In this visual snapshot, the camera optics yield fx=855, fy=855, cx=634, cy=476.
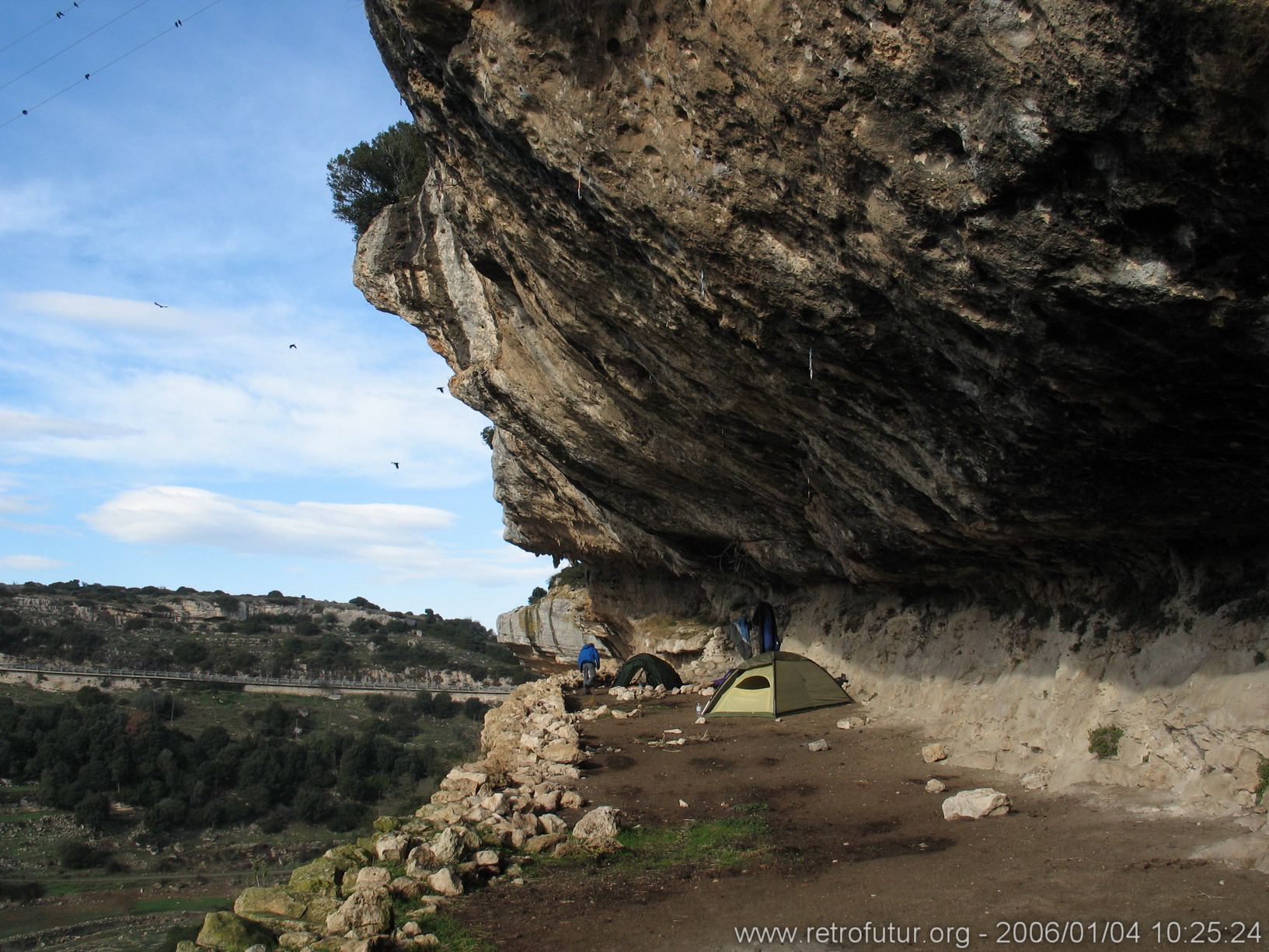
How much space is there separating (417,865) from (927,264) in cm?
545

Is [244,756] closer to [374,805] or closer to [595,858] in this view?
[374,805]

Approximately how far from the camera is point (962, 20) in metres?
4.25

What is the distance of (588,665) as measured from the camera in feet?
58.7

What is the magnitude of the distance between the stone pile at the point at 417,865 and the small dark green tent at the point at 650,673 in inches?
281

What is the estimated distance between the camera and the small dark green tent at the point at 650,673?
1677cm

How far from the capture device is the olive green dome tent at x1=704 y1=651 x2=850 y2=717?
1254 centimetres

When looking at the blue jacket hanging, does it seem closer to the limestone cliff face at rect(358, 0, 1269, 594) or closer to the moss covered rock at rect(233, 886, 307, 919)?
the limestone cliff face at rect(358, 0, 1269, 594)

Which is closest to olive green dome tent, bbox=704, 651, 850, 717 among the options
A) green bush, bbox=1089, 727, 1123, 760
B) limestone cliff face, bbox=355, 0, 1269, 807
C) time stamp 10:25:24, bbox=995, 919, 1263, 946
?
limestone cliff face, bbox=355, 0, 1269, 807

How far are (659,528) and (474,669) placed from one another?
78.6 metres

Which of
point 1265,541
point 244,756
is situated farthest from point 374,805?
point 1265,541

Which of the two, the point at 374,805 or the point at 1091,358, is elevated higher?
the point at 1091,358

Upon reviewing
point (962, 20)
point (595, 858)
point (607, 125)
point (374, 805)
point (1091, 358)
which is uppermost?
point (607, 125)
